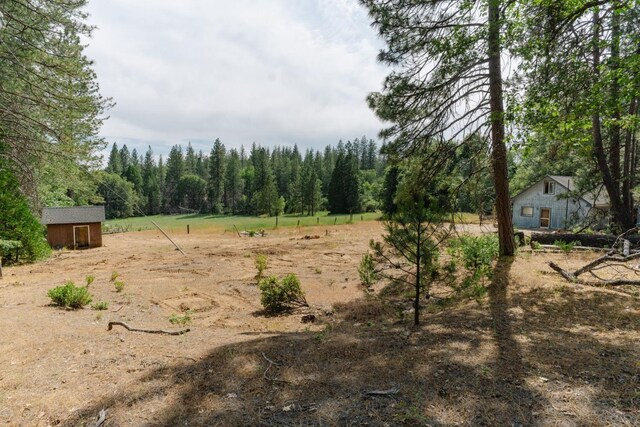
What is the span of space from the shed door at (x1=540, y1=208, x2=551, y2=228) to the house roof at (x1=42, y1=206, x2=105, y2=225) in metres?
35.9

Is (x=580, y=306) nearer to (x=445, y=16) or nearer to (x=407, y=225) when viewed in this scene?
(x=407, y=225)

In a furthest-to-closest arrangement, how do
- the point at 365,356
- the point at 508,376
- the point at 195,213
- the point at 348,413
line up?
the point at 195,213 → the point at 365,356 → the point at 508,376 → the point at 348,413

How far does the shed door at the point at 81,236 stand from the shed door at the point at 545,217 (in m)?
36.6

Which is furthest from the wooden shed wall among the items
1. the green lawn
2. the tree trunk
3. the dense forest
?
the tree trunk

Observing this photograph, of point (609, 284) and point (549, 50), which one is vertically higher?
point (549, 50)

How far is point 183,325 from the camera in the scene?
23.6ft

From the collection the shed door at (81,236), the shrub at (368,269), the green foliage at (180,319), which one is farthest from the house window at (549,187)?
the shed door at (81,236)

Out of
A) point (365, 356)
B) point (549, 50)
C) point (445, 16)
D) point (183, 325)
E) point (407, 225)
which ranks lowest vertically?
point (183, 325)

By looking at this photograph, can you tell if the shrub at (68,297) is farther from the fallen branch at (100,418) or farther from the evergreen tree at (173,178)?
the evergreen tree at (173,178)

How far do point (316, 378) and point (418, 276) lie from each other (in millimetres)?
2608

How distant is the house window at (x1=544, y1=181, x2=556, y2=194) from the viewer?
2856cm

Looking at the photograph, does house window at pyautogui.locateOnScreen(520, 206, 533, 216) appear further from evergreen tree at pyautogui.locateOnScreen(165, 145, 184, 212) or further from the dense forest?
evergreen tree at pyautogui.locateOnScreen(165, 145, 184, 212)

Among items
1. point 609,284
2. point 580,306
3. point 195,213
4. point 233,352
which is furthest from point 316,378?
point 195,213

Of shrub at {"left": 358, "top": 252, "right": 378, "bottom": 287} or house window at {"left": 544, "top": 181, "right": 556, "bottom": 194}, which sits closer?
shrub at {"left": 358, "top": 252, "right": 378, "bottom": 287}
